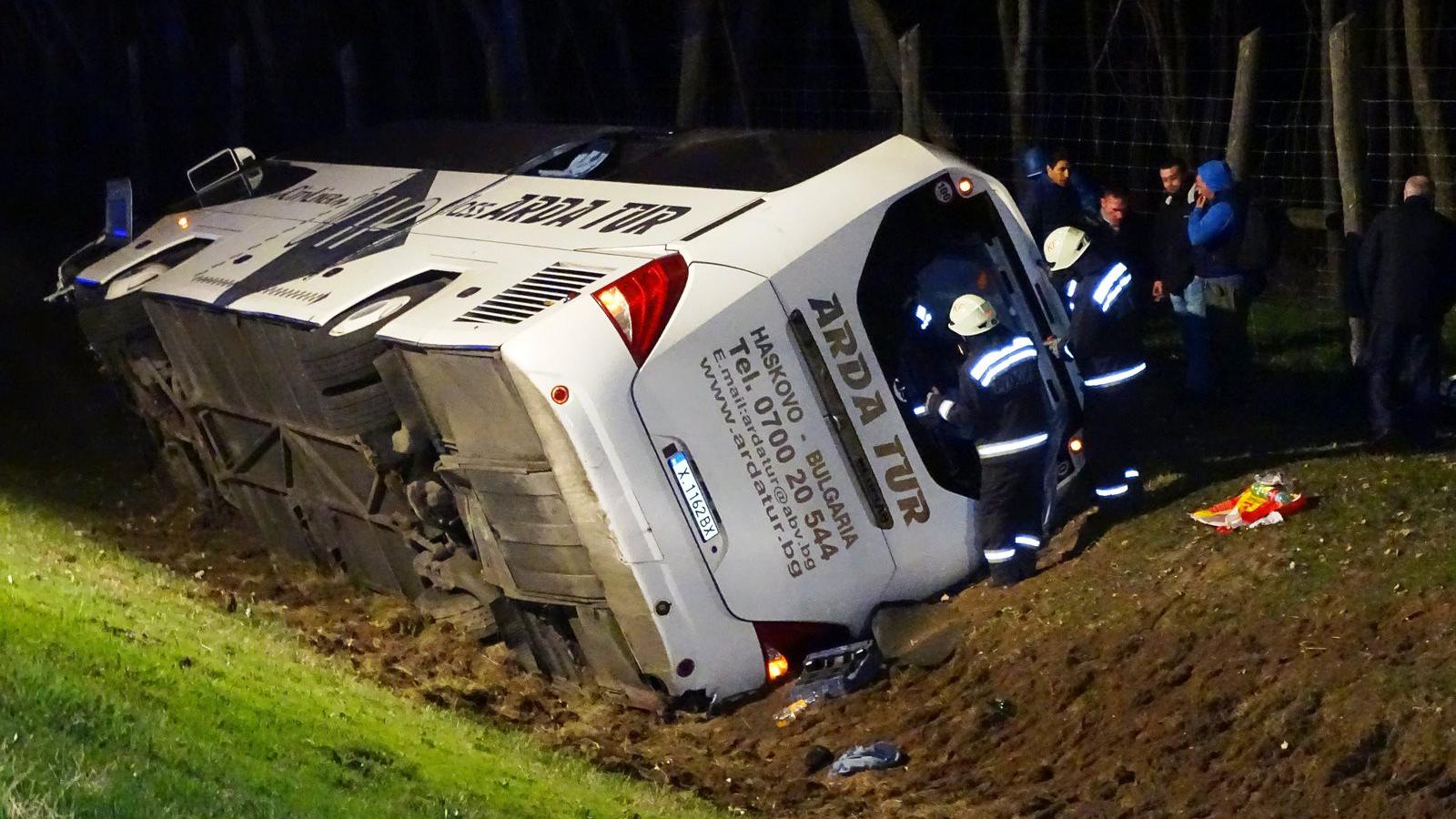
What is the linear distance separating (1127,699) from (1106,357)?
2.06m

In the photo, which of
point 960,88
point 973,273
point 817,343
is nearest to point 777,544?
point 817,343

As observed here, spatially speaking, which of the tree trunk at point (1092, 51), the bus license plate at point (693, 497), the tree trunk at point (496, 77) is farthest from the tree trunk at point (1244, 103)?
the tree trunk at point (1092, 51)

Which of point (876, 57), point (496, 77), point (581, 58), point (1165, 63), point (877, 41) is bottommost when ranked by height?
point (1165, 63)

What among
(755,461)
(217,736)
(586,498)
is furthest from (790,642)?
(217,736)

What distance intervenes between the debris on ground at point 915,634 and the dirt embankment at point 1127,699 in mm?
49

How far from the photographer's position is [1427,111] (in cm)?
1139

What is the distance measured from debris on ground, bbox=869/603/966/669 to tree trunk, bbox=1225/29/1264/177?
4.18 meters

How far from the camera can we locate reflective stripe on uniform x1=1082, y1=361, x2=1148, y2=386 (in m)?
7.53

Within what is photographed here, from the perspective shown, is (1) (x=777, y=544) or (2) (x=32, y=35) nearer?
(1) (x=777, y=544)

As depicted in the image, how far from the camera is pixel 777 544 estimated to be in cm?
615

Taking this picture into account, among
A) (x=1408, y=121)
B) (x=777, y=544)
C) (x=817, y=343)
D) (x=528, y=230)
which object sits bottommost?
(x=1408, y=121)

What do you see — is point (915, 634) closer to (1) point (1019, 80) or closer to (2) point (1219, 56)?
(1) point (1019, 80)

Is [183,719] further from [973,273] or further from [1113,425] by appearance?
[1113,425]

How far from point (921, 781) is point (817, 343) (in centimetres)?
164
